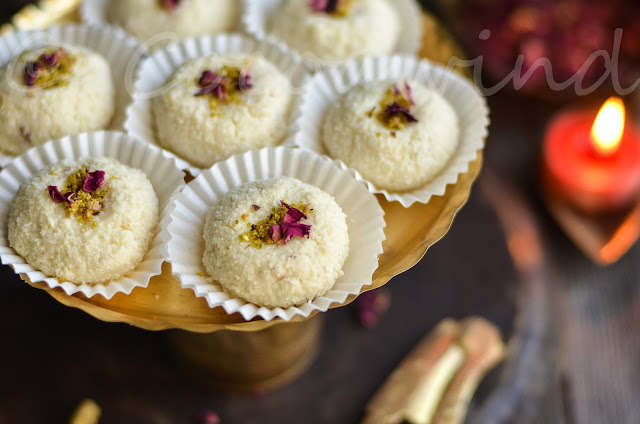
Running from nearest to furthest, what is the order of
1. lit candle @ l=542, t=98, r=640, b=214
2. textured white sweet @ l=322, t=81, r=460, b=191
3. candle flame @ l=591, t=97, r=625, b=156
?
textured white sweet @ l=322, t=81, r=460, b=191
candle flame @ l=591, t=97, r=625, b=156
lit candle @ l=542, t=98, r=640, b=214

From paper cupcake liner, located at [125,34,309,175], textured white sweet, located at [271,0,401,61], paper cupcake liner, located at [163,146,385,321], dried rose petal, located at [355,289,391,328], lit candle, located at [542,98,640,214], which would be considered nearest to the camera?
paper cupcake liner, located at [163,146,385,321]

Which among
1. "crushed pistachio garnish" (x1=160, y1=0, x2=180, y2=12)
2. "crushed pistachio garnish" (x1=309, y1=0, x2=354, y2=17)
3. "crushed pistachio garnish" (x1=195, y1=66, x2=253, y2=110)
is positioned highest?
"crushed pistachio garnish" (x1=309, y1=0, x2=354, y2=17)

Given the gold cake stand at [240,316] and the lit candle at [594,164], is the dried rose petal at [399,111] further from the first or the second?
the lit candle at [594,164]

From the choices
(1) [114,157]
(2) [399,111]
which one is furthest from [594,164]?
(1) [114,157]

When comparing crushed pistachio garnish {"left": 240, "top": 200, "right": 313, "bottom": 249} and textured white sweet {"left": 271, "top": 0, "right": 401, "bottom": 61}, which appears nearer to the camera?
crushed pistachio garnish {"left": 240, "top": 200, "right": 313, "bottom": 249}

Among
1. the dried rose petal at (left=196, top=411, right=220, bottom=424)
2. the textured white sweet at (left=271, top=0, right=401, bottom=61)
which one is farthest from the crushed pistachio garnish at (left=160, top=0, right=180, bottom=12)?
the dried rose petal at (left=196, top=411, right=220, bottom=424)

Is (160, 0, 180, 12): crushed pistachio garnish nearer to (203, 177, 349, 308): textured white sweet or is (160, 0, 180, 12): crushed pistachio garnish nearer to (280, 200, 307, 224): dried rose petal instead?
(203, 177, 349, 308): textured white sweet

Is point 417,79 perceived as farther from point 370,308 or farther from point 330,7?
point 370,308
